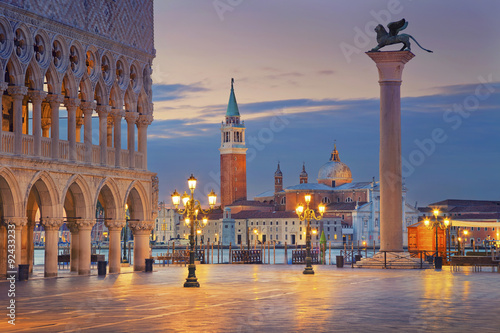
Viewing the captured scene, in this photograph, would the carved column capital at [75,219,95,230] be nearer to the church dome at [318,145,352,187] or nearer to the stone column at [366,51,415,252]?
the stone column at [366,51,415,252]

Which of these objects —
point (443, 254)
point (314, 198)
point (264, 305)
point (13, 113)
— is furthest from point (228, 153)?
point (264, 305)

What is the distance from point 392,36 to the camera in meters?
38.8

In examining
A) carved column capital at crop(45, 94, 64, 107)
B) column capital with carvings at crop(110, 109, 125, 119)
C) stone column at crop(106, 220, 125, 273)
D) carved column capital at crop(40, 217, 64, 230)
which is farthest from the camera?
stone column at crop(106, 220, 125, 273)

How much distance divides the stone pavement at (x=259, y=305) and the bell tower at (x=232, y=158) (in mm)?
149763

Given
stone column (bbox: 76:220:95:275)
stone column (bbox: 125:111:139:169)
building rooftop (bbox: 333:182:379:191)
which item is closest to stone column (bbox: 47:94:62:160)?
stone column (bbox: 76:220:95:275)

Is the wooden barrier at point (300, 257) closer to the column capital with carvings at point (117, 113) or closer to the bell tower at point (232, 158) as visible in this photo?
the column capital with carvings at point (117, 113)

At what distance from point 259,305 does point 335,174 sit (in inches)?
6769

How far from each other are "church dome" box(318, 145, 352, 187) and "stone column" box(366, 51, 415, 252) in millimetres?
152473

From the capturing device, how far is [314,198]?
7136 inches

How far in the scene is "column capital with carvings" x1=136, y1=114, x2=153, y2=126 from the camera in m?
38.6

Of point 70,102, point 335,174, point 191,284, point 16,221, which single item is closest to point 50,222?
point 16,221

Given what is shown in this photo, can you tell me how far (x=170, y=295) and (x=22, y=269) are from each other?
8.81 meters

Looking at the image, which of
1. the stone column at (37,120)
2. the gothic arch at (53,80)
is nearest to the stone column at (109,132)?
the gothic arch at (53,80)

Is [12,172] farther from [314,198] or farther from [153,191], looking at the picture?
[314,198]
